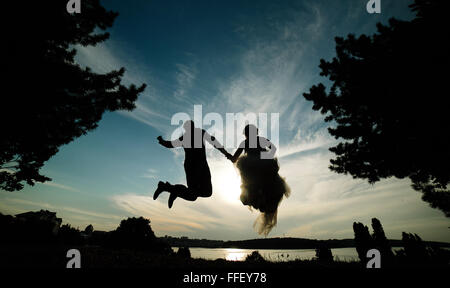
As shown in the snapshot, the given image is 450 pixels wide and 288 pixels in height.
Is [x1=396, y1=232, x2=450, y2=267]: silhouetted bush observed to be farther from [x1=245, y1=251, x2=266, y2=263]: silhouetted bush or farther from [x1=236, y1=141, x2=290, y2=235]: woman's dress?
[x1=236, y1=141, x2=290, y2=235]: woman's dress

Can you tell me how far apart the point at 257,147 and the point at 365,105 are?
4.50 meters

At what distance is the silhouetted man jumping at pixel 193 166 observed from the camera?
4.23 m

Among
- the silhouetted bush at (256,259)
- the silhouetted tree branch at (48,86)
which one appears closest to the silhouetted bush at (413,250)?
the silhouetted bush at (256,259)

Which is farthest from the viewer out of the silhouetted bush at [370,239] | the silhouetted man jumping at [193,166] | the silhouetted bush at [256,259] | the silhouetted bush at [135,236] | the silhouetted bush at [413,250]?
the silhouetted bush at [135,236]

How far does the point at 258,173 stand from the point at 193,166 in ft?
4.55

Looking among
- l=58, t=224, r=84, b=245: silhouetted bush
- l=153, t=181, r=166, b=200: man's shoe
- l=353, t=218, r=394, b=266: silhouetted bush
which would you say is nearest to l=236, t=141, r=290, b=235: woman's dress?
l=153, t=181, r=166, b=200: man's shoe

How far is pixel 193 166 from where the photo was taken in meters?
4.29

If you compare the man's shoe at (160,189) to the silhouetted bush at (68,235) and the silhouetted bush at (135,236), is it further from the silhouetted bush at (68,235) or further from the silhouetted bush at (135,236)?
the silhouetted bush at (135,236)

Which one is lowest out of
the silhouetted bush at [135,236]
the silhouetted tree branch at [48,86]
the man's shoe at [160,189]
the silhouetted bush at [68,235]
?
the silhouetted bush at [135,236]

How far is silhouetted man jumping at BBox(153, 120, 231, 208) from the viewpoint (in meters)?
4.23

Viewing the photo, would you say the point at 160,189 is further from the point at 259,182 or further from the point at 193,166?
the point at 259,182

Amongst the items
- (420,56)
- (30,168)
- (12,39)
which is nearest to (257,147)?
(420,56)

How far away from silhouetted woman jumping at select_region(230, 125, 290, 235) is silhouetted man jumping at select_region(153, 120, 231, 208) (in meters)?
0.42

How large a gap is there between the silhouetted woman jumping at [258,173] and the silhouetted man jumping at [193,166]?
0.42 meters
